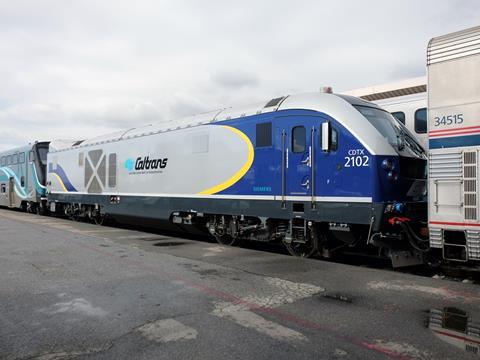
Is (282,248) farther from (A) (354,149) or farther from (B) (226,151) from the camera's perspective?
(A) (354,149)

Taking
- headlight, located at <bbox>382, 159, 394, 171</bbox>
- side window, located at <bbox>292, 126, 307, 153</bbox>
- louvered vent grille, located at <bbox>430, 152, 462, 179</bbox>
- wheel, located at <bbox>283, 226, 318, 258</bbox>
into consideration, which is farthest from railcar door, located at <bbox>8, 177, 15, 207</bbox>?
louvered vent grille, located at <bbox>430, 152, 462, 179</bbox>

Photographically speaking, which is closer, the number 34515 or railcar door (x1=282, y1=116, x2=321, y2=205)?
the number 34515

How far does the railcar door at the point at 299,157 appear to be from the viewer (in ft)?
29.8

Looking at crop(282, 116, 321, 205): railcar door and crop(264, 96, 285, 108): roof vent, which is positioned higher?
crop(264, 96, 285, 108): roof vent

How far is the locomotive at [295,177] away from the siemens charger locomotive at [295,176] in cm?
2

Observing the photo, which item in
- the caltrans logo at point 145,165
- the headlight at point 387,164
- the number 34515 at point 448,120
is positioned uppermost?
the number 34515 at point 448,120

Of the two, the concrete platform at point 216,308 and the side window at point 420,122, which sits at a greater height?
the side window at point 420,122

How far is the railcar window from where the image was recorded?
10000 millimetres

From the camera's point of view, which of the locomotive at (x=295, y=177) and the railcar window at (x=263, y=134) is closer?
the locomotive at (x=295, y=177)

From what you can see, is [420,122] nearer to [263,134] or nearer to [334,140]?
[334,140]

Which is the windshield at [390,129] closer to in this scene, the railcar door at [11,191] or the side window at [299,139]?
the side window at [299,139]

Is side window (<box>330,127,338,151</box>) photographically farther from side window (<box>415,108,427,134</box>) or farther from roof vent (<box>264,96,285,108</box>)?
side window (<box>415,108,427,134</box>)

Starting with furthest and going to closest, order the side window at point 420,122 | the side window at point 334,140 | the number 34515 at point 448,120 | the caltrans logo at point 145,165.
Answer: the caltrans logo at point 145,165
the side window at point 420,122
the side window at point 334,140
the number 34515 at point 448,120

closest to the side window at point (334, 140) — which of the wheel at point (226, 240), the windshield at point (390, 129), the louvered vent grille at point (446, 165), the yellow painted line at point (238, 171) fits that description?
the windshield at point (390, 129)
